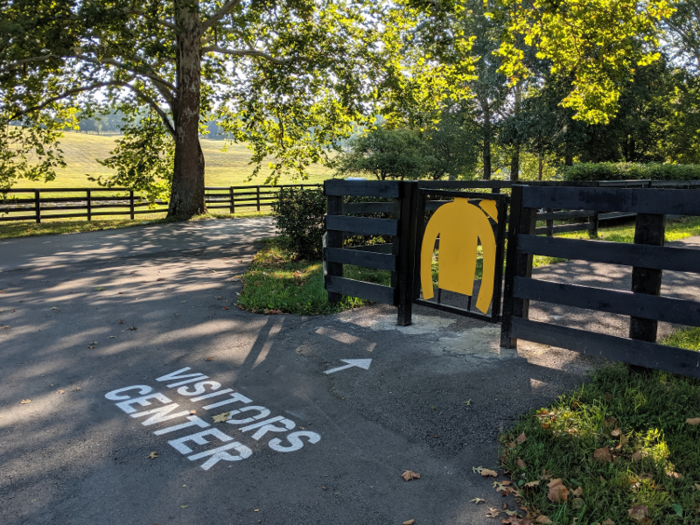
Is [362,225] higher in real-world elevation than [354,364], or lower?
higher

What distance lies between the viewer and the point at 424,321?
22.1ft

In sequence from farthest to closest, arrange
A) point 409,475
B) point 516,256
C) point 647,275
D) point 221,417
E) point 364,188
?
point 364,188 < point 516,256 < point 647,275 < point 221,417 < point 409,475

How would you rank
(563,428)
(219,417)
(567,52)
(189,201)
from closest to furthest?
(563,428), (219,417), (567,52), (189,201)

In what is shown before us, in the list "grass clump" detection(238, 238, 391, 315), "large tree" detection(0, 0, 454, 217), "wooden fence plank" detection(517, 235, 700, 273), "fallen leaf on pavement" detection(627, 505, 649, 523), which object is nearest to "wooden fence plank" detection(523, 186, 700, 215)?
"wooden fence plank" detection(517, 235, 700, 273)

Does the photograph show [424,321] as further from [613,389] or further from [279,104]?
[279,104]

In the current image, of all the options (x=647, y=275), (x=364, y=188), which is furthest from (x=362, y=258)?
(x=647, y=275)

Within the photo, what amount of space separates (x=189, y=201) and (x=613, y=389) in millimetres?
18478

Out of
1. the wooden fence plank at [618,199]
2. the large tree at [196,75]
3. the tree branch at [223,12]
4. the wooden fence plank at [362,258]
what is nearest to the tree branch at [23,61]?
the large tree at [196,75]

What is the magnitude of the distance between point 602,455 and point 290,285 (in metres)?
5.93

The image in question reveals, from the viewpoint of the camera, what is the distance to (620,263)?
184 inches

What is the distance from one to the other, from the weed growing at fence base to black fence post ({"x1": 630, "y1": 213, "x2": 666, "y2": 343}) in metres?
0.39

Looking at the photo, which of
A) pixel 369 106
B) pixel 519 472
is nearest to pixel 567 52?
pixel 369 106

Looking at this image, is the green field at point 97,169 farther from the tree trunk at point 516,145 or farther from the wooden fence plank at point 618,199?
the wooden fence plank at point 618,199

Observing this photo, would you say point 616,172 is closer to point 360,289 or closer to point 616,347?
point 360,289
